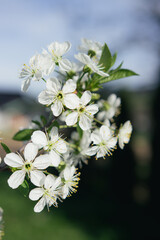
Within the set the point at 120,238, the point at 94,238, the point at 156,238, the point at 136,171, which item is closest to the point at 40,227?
the point at 94,238

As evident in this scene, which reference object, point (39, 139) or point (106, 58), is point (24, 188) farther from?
point (106, 58)

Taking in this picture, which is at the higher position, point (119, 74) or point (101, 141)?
point (119, 74)

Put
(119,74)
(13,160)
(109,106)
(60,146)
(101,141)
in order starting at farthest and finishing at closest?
1. (109,106)
2. (119,74)
3. (101,141)
4. (60,146)
5. (13,160)

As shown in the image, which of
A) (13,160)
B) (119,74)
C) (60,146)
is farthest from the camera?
(119,74)

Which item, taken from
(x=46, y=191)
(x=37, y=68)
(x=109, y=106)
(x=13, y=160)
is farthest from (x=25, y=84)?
(x=109, y=106)

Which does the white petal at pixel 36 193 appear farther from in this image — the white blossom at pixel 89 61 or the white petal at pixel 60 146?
the white blossom at pixel 89 61

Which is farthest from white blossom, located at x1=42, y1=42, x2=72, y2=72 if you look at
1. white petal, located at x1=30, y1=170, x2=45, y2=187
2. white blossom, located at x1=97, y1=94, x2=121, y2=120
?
white blossom, located at x1=97, y1=94, x2=121, y2=120
